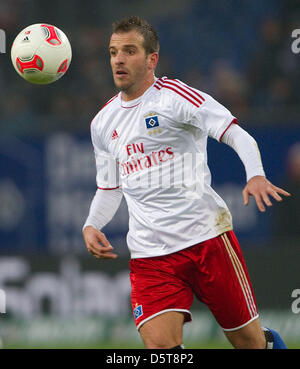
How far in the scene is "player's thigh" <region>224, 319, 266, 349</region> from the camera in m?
5.47

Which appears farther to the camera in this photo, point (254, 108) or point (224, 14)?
point (224, 14)

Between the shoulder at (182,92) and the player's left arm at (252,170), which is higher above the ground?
the shoulder at (182,92)

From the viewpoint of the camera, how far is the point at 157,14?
15.4m

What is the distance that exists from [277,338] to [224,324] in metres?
0.44

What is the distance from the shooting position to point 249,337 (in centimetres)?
548

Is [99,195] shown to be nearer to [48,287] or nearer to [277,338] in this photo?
[277,338]

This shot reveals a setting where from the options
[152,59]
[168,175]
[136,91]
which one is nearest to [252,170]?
[168,175]

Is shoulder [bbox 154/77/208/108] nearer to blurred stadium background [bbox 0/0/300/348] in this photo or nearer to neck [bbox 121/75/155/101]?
neck [bbox 121/75/155/101]

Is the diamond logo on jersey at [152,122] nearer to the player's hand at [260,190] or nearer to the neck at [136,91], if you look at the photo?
the neck at [136,91]

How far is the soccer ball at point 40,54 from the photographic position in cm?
580

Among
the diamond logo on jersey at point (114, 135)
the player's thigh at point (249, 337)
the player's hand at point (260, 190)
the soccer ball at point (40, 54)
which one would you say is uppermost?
the soccer ball at point (40, 54)

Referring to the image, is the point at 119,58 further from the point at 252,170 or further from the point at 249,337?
the point at 249,337

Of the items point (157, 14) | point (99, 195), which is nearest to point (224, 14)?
point (157, 14)

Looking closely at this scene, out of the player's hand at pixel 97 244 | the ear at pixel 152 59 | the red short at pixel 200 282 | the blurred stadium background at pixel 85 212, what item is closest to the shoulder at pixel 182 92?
the ear at pixel 152 59
